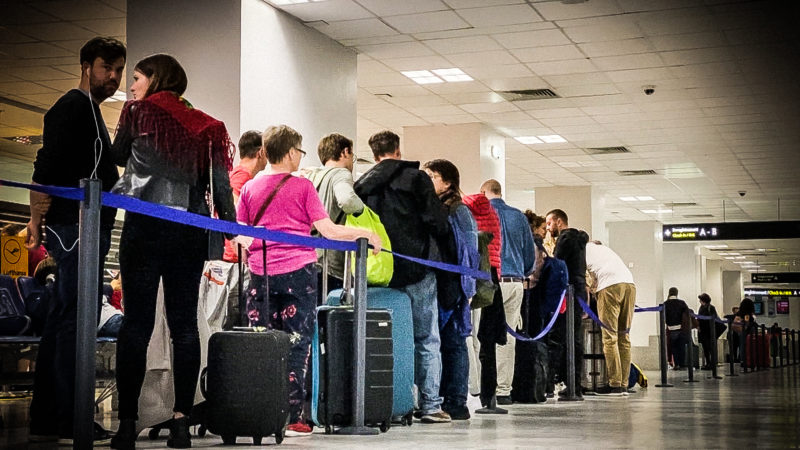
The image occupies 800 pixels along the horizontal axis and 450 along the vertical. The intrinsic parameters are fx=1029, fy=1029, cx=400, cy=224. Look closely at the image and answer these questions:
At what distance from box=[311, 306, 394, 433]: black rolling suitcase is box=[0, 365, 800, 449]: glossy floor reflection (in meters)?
0.13

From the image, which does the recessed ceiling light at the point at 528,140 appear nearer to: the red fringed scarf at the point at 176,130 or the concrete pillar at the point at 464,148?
the concrete pillar at the point at 464,148

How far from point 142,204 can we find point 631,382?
360 inches

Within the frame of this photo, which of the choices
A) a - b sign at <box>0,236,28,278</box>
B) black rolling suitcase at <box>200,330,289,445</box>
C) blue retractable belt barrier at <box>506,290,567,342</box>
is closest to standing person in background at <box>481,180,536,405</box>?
blue retractable belt barrier at <box>506,290,567,342</box>

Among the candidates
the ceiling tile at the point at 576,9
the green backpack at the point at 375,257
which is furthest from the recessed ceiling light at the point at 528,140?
the green backpack at the point at 375,257

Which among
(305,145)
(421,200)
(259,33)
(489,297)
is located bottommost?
(489,297)

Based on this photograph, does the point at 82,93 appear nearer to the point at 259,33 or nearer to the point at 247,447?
the point at 247,447

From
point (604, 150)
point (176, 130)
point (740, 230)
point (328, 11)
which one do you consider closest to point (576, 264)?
point (328, 11)

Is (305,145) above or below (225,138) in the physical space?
above

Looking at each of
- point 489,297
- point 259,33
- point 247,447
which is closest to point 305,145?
point 259,33

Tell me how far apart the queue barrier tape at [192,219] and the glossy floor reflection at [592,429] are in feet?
3.13

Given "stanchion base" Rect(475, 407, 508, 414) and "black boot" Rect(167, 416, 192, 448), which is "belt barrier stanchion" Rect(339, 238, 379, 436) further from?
"stanchion base" Rect(475, 407, 508, 414)

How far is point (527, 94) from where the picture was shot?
13734 mm

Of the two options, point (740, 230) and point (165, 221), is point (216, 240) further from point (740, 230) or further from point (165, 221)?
point (740, 230)

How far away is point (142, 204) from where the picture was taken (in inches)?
149
